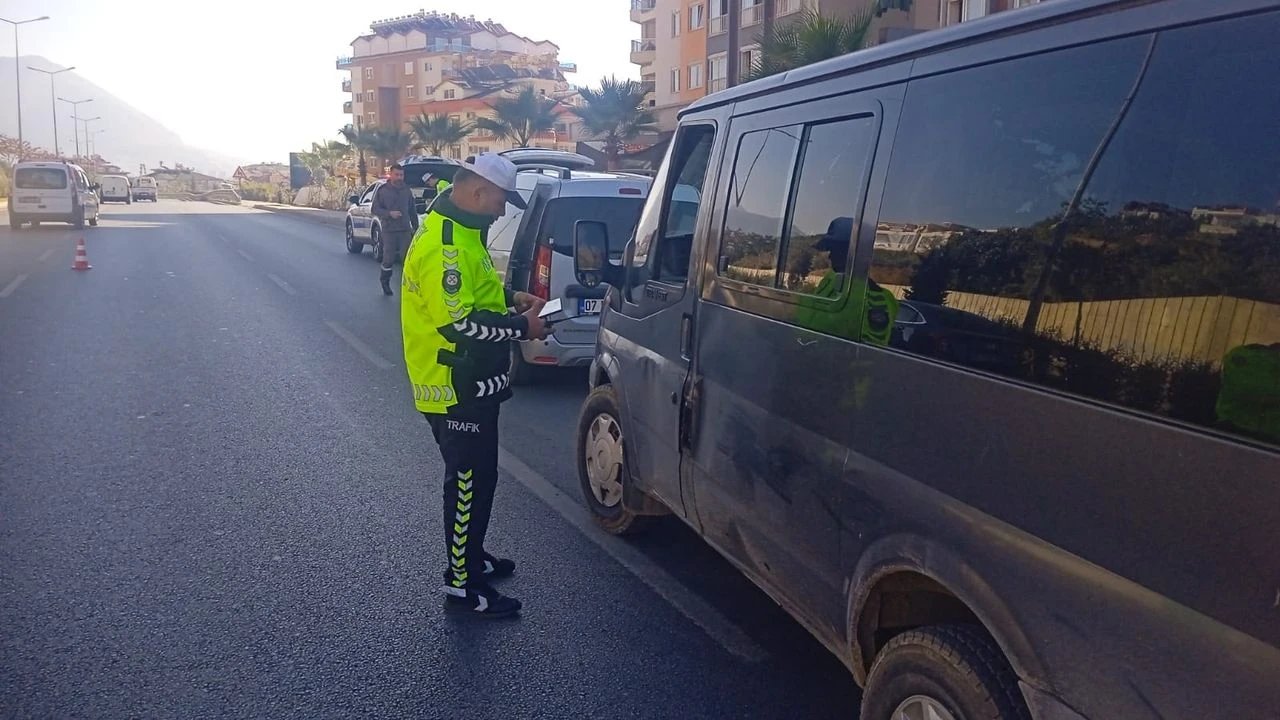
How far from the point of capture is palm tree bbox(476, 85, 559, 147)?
43.6m

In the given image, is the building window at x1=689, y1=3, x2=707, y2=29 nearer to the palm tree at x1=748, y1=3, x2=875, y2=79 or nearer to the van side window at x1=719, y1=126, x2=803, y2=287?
the palm tree at x1=748, y1=3, x2=875, y2=79

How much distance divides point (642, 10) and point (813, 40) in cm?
4719

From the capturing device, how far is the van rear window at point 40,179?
29.9m

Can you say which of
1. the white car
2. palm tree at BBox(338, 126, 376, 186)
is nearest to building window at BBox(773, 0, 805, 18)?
palm tree at BBox(338, 126, 376, 186)

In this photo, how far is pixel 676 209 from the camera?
15.5 ft

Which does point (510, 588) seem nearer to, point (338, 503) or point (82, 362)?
point (338, 503)

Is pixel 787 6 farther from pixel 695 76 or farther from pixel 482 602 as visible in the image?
pixel 482 602

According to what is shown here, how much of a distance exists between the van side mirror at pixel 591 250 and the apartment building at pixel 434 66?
7219 cm

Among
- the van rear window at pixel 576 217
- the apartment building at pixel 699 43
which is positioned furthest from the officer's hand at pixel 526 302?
the apartment building at pixel 699 43

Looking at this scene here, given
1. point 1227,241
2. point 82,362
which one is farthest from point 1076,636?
point 82,362

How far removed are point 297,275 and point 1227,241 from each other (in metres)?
17.9

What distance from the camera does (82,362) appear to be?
1002 centimetres

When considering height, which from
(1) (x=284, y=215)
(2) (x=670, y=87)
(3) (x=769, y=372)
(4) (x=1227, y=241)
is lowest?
(1) (x=284, y=215)

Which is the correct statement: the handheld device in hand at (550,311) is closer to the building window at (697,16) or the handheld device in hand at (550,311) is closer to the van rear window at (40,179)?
the van rear window at (40,179)
